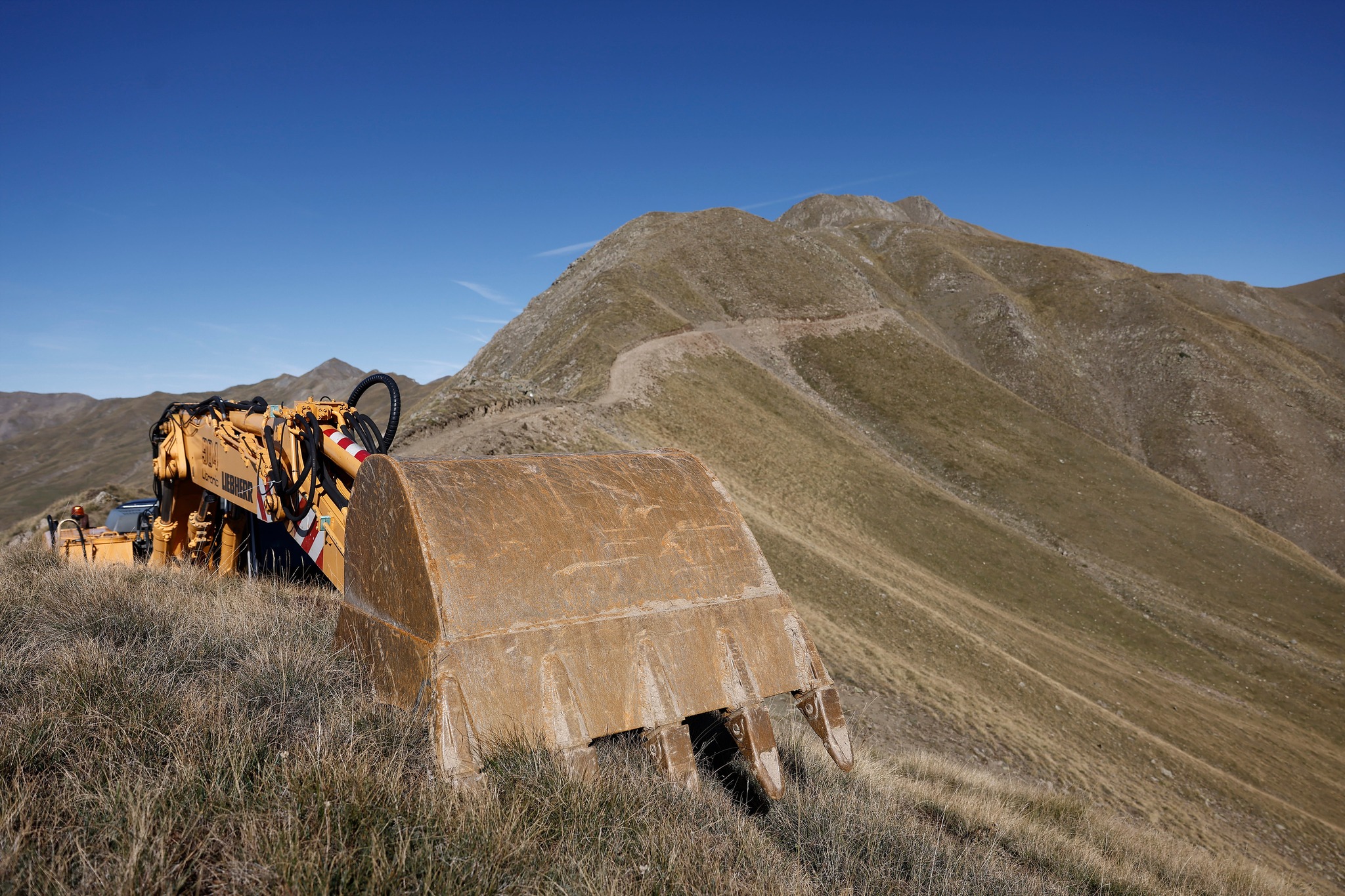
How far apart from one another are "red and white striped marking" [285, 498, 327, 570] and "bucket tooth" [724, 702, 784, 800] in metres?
2.98

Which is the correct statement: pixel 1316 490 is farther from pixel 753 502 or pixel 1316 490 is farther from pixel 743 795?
pixel 743 795

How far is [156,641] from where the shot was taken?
12.5ft

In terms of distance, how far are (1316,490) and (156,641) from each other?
54338mm

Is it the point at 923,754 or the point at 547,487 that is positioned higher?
the point at 547,487

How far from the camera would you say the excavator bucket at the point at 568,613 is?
302cm

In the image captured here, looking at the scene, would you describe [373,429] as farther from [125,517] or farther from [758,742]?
[125,517]

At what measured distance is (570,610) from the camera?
3311 mm

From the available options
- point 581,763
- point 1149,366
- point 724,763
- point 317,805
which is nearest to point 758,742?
point 724,763

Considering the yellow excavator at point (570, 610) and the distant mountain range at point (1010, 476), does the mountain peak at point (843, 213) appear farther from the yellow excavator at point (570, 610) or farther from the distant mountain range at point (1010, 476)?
the yellow excavator at point (570, 610)

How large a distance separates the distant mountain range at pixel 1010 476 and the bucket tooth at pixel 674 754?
7.71 metres

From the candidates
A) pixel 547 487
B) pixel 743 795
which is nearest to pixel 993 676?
pixel 743 795

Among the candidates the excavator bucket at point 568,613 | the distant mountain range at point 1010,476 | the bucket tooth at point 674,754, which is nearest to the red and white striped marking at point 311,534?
the excavator bucket at point 568,613

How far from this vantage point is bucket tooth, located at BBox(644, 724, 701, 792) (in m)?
3.15

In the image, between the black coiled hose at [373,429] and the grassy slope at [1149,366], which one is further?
the grassy slope at [1149,366]
